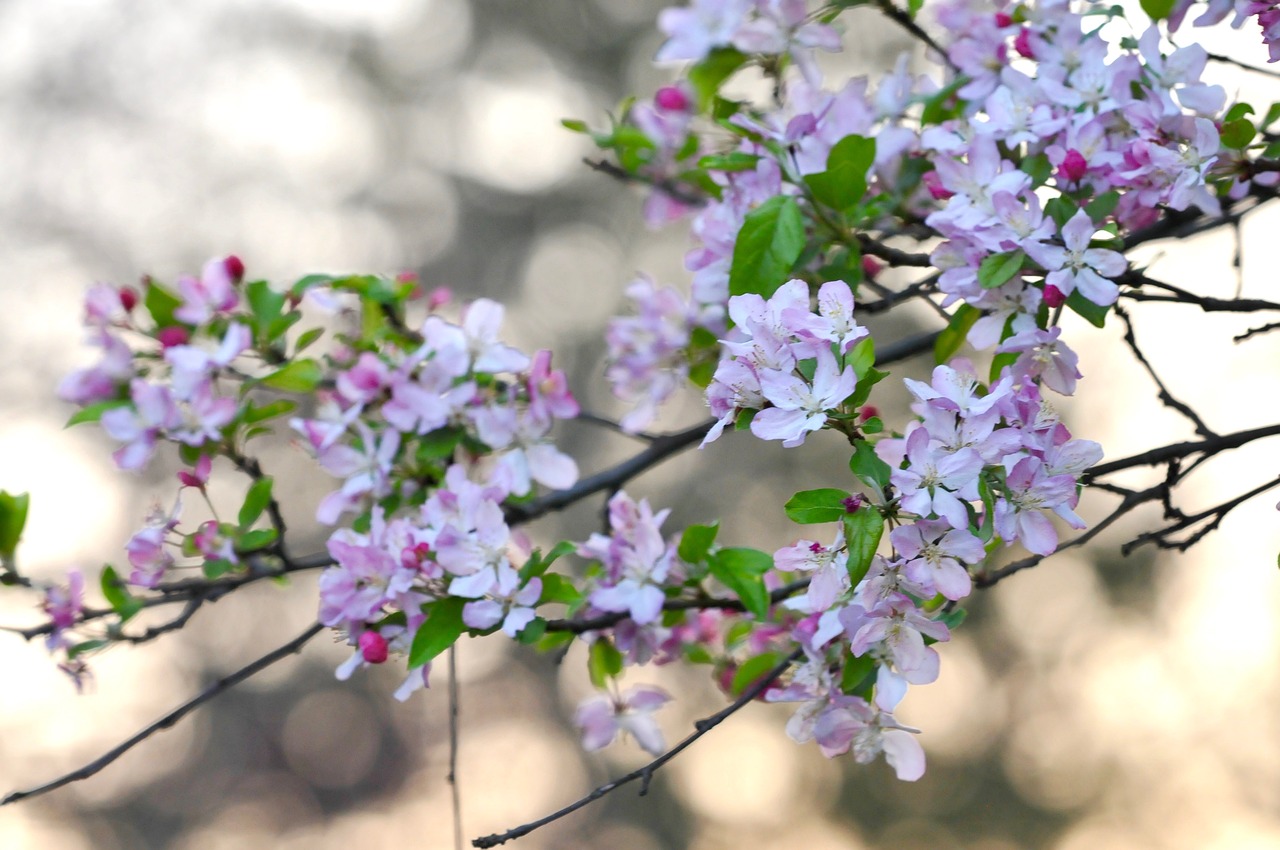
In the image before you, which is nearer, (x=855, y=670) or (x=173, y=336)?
(x=855, y=670)

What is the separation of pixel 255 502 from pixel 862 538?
3.13 ft

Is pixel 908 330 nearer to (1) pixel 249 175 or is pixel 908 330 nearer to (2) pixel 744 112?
(1) pixel 249 175

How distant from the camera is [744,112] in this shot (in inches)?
54.6

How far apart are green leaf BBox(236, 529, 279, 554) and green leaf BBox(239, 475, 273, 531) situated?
0.09 ft

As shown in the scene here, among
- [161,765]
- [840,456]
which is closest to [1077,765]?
[840,456]

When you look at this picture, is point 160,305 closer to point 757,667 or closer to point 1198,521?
point 757,667

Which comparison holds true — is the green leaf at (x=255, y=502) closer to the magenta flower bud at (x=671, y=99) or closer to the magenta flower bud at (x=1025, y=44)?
the magenta flower bud at (x=671, y=99)

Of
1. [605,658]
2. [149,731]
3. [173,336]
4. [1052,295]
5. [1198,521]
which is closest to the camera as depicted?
[1052,295]

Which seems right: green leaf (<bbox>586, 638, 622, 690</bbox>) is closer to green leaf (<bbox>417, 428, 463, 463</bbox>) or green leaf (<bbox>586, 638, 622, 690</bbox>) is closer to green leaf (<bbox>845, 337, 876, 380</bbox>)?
green leaf (<bbox>417, 428, 463, 463</bbox>)

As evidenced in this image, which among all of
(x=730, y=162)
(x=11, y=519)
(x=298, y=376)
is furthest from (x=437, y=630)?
(x=11, y=519)

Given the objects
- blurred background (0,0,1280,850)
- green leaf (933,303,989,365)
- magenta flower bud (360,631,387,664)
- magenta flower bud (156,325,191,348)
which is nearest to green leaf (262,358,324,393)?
magenta flower bud (156,325,191,348)

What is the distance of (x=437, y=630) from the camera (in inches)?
45.5

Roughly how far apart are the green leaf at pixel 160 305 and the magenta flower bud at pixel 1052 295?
1189 millimetres

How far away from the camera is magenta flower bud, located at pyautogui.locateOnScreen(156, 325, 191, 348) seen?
153 centimetres
